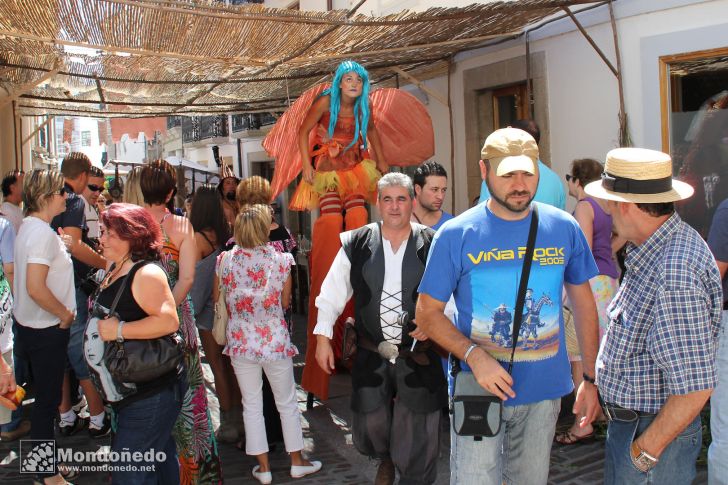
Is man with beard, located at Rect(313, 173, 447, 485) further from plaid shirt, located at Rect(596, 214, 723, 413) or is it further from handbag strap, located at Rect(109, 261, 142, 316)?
plaid shirt, located at Rect(596, 214, 723, 413)

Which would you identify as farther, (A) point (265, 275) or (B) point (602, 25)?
(B) point (602, 25)

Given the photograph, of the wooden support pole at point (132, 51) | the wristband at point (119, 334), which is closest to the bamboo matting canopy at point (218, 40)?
the wooden support pole at point (132, 51)

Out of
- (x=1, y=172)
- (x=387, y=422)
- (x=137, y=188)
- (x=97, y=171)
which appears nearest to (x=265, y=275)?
(x=137, y=188)

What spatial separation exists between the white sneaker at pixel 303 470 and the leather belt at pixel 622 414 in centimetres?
240

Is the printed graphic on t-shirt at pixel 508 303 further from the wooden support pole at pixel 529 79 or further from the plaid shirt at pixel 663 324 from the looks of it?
the wooden support pole at pixel 529 79

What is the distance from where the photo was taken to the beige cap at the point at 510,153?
2795 millimetres

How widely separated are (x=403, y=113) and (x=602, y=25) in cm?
181

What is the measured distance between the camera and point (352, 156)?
5777mm

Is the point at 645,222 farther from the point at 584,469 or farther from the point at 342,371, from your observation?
the point at 342,371

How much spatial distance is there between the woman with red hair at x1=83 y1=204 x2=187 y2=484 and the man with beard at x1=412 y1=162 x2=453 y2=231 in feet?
6.52

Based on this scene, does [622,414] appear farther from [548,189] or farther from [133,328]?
[548,189]

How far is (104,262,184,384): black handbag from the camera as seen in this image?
320 cm

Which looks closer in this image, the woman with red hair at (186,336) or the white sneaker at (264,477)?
the woman with red hair at (186,336)


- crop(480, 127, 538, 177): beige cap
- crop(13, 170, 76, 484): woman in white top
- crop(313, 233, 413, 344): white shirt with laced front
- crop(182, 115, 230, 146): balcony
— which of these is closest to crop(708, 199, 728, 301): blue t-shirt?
crop(480, 127, 538, 177): beige cap
